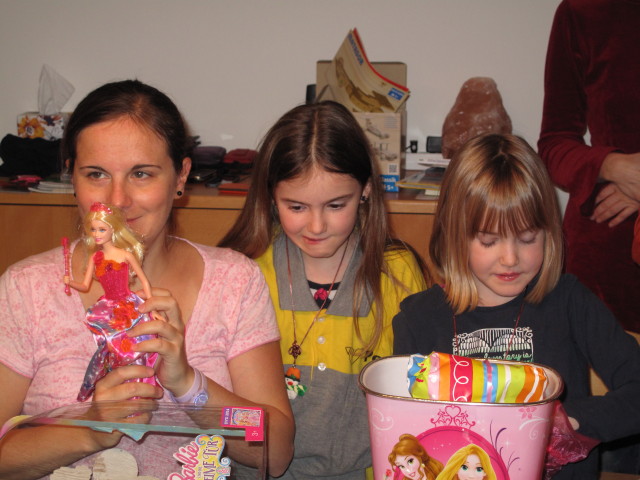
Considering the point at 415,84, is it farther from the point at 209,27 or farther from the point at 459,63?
the point at 209,27

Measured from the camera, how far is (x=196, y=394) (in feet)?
3.65

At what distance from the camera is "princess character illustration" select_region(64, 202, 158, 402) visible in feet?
3.39

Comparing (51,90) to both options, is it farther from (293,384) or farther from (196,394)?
(196,394)

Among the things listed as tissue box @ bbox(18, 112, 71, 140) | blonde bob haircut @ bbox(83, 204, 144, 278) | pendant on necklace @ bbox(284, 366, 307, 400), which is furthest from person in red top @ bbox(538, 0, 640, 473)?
tissue box @ bbox(18, 112, 71, 140)

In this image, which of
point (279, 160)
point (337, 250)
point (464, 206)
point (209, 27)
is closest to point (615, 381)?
point (464, 206)

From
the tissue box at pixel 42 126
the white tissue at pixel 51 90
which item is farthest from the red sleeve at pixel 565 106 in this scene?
the white tissue at pixel 51 90

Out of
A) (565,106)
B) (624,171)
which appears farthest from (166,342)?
(565,106)

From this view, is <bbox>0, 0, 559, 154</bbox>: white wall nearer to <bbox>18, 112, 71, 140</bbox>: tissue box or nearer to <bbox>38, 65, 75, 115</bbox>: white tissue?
<bbox>38, 65, 75, 115</bbox>: white tissue

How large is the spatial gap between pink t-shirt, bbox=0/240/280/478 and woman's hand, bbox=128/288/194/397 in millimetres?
199

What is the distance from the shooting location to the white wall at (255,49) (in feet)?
9.32

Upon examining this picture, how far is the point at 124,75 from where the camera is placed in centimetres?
301

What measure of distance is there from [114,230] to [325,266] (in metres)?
0.64

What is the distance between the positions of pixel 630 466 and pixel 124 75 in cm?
249

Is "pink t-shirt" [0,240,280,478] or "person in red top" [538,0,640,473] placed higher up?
"person in red top" [538,0,640,473]
